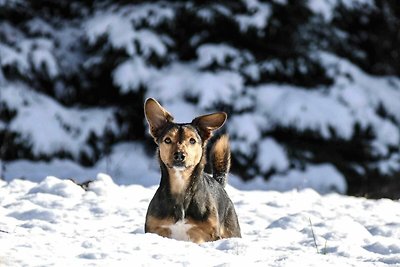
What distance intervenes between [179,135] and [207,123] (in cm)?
38

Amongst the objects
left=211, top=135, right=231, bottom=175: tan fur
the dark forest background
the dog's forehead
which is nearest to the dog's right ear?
the dog's forehead

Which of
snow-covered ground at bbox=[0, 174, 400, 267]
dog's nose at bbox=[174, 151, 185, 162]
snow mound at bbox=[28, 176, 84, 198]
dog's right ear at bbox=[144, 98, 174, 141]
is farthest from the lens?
snow mound at bbox=[28, 176, 84, 198]

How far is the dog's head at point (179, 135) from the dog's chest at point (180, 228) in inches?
16.4

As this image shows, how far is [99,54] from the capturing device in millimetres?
14398

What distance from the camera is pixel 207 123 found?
6.54m

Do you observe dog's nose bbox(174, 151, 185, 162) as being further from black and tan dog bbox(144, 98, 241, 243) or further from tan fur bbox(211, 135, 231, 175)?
tan fur bbox(211, 135, 231, 175)

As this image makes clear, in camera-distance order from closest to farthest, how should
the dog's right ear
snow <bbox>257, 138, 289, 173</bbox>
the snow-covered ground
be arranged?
the snow-covered ground → the dog's right ear → snow <bbox>257, 138, 289, 173</bbox>

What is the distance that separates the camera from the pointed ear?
256 inches

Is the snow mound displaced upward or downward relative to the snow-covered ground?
upward

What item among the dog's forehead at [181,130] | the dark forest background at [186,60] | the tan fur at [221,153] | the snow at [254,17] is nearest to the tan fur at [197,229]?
the dog's forehead at [181,130]

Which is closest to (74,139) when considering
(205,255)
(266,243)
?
(266,243)

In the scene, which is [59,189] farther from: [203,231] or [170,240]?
[170,240]

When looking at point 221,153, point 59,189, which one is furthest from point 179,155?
point 59,189

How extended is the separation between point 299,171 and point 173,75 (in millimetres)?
2817
